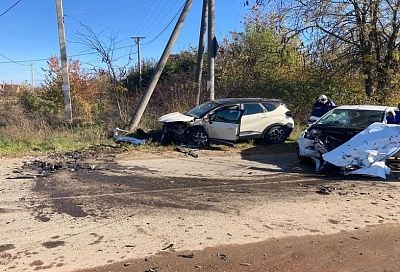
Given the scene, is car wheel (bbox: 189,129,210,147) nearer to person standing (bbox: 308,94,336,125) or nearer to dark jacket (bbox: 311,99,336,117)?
person standing (bbox: 308,94,336,125)

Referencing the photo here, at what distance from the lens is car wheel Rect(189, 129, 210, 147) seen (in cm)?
1329

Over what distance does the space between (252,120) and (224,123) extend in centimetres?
106

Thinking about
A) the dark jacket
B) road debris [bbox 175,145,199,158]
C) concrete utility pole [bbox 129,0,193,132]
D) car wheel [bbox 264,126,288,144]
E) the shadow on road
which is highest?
concrete utility pole [bbox 129,0,193,132]

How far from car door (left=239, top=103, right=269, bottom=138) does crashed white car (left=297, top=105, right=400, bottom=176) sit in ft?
9.74

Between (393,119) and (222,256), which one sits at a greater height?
(393,119)

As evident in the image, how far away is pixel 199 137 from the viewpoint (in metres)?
13.3

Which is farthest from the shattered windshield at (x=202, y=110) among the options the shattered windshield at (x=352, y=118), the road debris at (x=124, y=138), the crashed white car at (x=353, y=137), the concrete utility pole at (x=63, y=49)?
the concrete utility pole at (x=63, y=49)

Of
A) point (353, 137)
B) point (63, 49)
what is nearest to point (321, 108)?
point (353, 137)

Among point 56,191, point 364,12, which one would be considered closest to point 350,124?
point 56,191

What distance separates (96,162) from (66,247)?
6.01 m

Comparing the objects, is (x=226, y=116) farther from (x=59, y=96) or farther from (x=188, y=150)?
(x=59, y=96)

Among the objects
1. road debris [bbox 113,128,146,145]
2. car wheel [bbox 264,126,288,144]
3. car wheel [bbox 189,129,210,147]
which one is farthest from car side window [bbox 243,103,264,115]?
road debris [bbox 113,128,146,145]

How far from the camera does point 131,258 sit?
4703mm

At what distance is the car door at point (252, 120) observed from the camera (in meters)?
13.7
